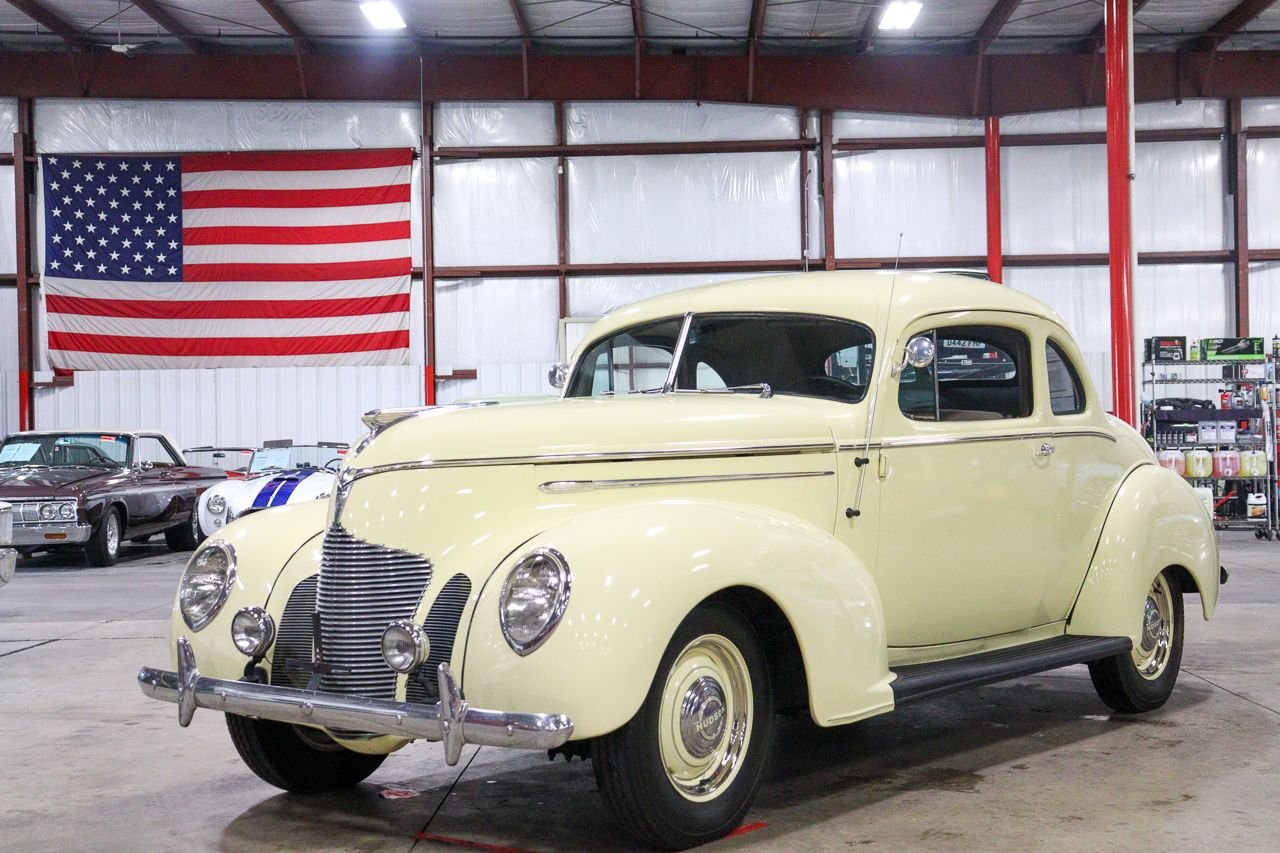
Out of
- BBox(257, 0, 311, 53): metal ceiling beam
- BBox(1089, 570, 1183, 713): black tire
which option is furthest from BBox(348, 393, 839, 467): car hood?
BBox(257, 0, 311, 53): metal ceiling beam

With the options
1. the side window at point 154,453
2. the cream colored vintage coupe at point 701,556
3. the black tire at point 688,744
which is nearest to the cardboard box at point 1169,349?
the cream colored vintage coupe at point 701,556

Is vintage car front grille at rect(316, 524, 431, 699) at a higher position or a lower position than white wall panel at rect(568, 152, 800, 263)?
lower

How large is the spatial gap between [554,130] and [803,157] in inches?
153

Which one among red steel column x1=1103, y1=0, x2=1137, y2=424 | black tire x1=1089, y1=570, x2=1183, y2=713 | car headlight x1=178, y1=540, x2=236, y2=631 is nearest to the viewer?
car headlight x1=178, y1=540, x2=236, y2=631

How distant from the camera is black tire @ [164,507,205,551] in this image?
15.1 meters

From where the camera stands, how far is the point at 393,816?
4102mm

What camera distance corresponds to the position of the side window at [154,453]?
1438 centimetres

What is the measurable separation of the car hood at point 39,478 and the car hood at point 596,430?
1030cm

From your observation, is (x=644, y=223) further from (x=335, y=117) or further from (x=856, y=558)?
(x=856, y=558)

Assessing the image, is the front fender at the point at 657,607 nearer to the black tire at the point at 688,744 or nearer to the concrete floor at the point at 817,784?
the black tire at the point at 688,744

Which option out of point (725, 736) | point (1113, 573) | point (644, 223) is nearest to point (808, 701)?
point (725, 736)

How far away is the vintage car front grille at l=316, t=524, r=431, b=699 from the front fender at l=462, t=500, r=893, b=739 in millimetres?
308

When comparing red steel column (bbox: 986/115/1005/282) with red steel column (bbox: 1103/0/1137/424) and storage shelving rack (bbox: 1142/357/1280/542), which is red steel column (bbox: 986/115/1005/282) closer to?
storage shelving rack (bbox: 1142/357/1280/542)

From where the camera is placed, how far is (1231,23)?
18.7m
